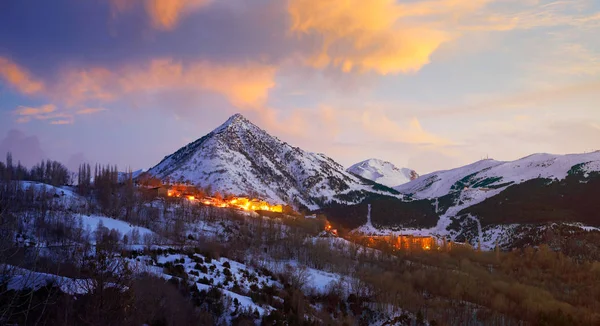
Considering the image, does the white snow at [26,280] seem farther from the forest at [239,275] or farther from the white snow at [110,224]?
the white snow at [110,224]

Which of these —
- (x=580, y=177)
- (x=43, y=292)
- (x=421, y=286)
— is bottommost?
(x=421, y=286)

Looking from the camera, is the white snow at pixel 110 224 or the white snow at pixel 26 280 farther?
the white snow at pixel 110 224

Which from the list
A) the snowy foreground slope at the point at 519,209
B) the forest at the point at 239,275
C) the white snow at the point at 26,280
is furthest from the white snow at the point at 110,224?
the snowy foreground slope at the point at 519,209

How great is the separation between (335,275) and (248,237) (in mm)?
27999

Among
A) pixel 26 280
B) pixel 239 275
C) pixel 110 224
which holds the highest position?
pixel 26 280

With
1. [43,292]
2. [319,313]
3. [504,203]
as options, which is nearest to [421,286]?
[319,313]

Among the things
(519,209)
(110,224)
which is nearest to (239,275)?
(110,224)

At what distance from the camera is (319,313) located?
44.3 meters

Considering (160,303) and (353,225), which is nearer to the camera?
(160,303)

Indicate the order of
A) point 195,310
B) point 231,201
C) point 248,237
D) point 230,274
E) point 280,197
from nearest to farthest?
point 195,310
point 230,274
point 248,237
point 231,201
point 280,197

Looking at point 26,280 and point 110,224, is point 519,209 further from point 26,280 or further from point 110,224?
point 26,280

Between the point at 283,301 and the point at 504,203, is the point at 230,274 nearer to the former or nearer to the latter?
the point at 283,301

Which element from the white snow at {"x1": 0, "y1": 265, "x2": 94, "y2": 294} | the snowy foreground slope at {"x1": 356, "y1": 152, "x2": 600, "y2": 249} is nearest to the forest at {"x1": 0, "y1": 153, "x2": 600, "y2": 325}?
the white snow at {"x1": 0, "y1": 265, "x2": 94, "y2": 294}

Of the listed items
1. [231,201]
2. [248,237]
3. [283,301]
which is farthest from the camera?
[231,201]
